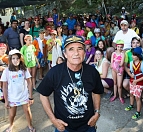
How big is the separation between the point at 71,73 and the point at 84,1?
59.0 feet

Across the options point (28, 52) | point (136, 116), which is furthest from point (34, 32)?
point (136, 116)

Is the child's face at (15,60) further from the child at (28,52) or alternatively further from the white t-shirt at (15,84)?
the child at (28,52)

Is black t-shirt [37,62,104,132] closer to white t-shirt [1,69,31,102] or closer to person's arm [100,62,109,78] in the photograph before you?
white t-shirt [1,69,31,102]

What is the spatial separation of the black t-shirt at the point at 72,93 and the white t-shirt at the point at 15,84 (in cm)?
138

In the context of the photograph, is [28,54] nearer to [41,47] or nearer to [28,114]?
[41,47]

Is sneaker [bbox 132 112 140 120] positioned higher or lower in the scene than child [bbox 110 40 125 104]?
lower

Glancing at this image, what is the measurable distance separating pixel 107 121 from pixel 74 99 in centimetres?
216

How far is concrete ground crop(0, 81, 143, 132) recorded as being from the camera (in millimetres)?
3863

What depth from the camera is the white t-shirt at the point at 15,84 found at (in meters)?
3.46

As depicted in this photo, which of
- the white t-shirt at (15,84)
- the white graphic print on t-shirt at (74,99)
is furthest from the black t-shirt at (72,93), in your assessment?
the white t-shirt at (15,84)

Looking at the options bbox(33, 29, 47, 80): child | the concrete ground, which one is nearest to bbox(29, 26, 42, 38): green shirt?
bbox(33, 29, 47, 80): child

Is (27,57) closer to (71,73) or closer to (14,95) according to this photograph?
(14,95)

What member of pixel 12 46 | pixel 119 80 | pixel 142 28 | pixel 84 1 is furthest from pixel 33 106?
pixel 84 1

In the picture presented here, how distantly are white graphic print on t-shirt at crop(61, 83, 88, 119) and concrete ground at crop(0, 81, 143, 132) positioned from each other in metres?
1.81
